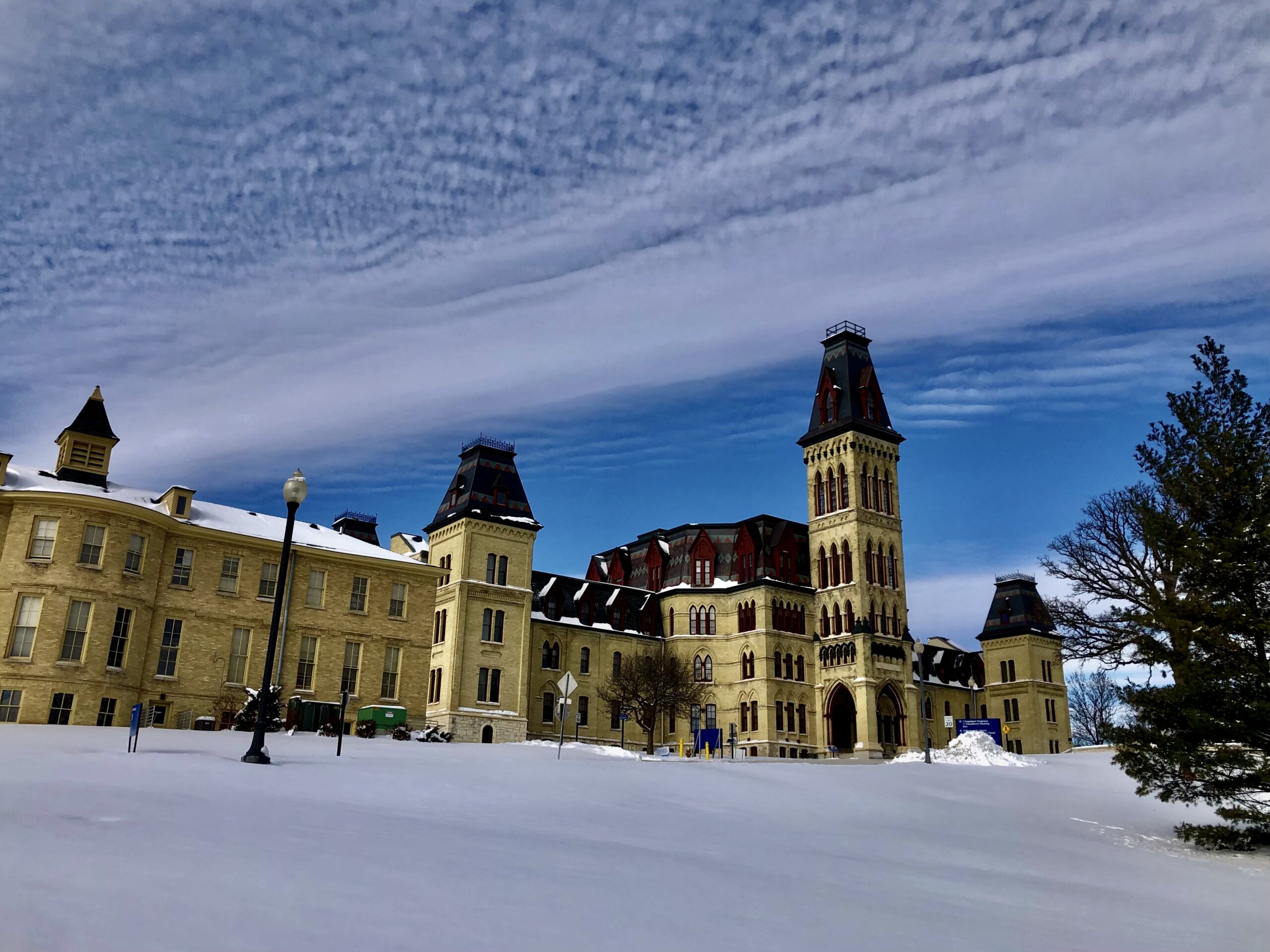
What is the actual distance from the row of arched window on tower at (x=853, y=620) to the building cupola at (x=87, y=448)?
49.4 m

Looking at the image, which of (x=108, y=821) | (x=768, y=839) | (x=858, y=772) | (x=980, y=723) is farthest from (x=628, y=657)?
(x=108, y=821)

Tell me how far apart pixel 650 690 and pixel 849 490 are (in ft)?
72.3

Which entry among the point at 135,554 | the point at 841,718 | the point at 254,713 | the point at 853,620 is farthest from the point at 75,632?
the point at 841,718

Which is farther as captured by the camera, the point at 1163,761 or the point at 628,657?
the point at 628,657

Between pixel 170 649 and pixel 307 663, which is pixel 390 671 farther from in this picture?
pixel 170 649

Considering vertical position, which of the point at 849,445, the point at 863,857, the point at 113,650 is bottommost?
the point at 863,857

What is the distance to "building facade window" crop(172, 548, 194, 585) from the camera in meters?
37.8

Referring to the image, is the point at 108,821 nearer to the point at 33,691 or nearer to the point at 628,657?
the point at 33,691

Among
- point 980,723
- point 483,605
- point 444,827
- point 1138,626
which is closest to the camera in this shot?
point 444,827

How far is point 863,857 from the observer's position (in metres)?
14.9

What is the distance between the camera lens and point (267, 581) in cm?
3975

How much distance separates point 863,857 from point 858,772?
18.0 metres

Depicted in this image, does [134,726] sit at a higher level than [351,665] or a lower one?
lower

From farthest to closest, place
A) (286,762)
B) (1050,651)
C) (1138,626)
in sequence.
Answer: (1050,651), (1138,626), (286,762)
